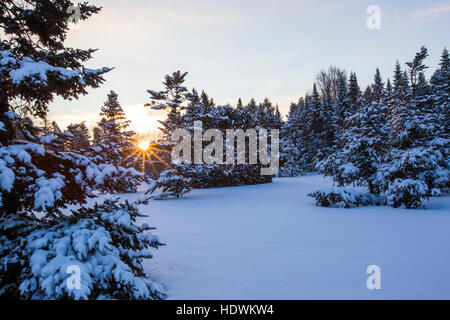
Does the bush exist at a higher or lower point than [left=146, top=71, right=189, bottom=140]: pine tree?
lower

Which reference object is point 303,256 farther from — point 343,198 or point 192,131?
point 192,131

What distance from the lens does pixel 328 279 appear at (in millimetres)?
4430

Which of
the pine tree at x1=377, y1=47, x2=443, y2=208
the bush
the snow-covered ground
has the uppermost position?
the pine tree at x1=377, y1=47, x2=443, y2=208

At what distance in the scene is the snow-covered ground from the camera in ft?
13.4

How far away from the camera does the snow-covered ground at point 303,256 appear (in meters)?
4.09

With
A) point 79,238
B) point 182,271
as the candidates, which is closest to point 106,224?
point 79,238

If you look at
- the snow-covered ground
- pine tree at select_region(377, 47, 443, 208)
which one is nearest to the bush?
pine tree at select_region(377, 47, 443, 208)

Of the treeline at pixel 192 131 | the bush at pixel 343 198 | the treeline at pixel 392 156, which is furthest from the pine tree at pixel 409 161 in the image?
the treeline at pixel 192 131

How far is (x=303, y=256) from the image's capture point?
564 cm

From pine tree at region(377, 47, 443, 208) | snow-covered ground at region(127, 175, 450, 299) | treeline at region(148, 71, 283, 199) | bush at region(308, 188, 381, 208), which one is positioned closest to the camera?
snow-covered ground at region(127, 175, 450, 299)

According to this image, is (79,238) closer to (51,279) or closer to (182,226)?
(51,279)

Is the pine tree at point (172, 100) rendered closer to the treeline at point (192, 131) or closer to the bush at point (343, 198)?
the treeline at point (192, 131)

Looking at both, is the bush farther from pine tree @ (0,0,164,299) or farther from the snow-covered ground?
pine tree @ (0,0,164,299)
